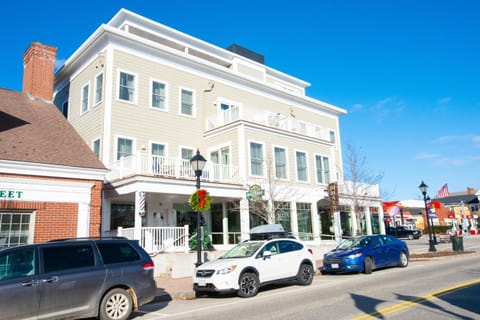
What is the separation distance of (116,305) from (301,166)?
18.2m

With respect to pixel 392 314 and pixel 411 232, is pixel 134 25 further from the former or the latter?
pixel 411 232

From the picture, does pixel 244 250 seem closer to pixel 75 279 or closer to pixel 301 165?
pixel 75 279

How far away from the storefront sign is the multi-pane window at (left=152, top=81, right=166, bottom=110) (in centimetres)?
1003

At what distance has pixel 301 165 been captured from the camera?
83.0 feet

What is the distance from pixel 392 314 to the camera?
7.84m

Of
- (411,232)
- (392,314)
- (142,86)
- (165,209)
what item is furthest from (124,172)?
(411,232)

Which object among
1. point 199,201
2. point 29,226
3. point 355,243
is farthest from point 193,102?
point 355,243

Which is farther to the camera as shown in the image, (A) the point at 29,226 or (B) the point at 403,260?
(B) the point at 403,260

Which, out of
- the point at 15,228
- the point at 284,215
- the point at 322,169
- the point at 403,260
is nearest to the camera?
the point at 15,228

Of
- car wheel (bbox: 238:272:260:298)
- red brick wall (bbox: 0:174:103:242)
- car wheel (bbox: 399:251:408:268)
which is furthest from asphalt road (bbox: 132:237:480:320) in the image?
red brick wall (bbox: 0:174:103:242)

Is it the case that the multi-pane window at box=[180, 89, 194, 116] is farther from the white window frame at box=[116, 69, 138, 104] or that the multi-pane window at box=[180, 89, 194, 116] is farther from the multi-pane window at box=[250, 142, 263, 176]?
the multi-pane window at box=[250, 142, 263, 176]

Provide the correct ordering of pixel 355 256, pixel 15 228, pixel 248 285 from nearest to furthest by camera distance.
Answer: pixel 248 285 → pixel 15 228 → pixel 355 256

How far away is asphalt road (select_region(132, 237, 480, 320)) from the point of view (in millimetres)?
8062

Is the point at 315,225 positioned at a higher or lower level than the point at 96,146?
lower
